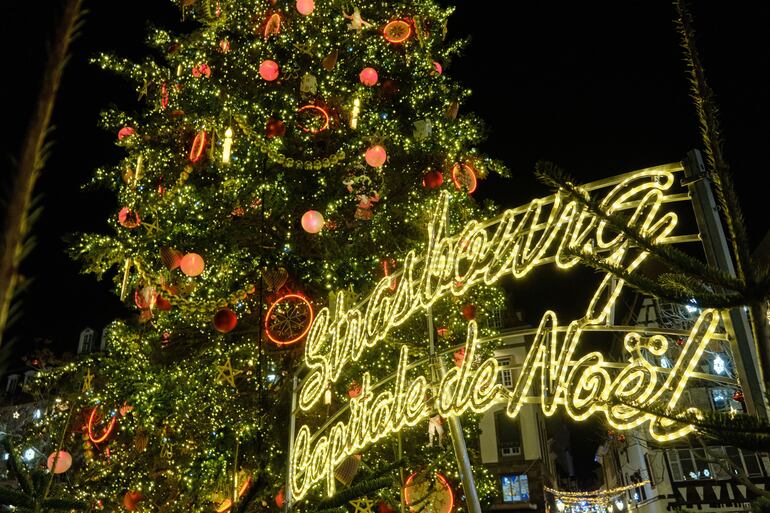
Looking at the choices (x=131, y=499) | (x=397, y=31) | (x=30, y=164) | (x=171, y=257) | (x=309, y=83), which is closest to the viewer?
(x=30, y=164)

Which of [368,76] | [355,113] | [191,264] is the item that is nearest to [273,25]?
[368,76]

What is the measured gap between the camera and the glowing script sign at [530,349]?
12.4ft

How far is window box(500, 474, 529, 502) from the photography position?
91.9 feet

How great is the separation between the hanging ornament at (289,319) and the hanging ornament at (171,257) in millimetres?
1852

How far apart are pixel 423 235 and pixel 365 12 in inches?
231

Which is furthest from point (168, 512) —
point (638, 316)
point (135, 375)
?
point (638, 316)

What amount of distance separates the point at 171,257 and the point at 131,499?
15.1ft

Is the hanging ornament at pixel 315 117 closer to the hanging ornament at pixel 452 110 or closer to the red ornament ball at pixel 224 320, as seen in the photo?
the hanging ornament at pixel 452 110

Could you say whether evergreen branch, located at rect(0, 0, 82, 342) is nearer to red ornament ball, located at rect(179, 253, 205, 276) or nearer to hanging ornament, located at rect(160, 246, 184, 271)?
red ornament ball, located at rect(179, 253, 205, 276)

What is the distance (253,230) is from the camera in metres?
9.91

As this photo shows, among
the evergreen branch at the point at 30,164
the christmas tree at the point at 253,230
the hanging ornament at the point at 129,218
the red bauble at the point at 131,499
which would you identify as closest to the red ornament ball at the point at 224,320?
the christmas tree at the point at 253,230

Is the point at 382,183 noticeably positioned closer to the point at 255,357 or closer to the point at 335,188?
the point at 335,188

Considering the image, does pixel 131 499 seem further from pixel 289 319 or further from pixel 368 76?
pixel 368 76

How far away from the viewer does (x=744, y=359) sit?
328 centimetres
